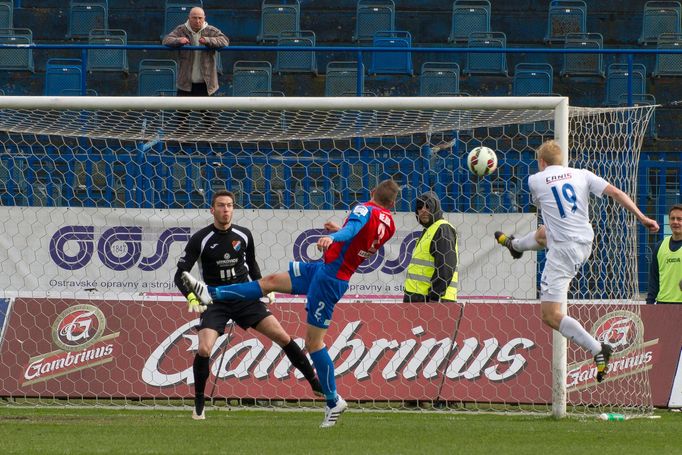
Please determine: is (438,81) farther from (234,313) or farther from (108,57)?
(234,313)

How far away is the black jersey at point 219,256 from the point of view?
31.8ft

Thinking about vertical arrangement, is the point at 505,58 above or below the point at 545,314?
above

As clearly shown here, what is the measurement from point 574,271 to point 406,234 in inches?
157

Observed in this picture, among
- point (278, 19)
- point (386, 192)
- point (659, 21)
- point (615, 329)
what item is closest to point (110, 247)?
point (386, 192)

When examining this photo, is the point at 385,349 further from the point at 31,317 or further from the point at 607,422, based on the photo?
the point at 31,317

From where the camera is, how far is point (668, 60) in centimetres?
1908

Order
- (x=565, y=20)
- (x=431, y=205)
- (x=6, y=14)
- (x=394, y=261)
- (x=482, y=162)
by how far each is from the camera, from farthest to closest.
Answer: (x=565, y=20)
(x=6, y=14)
(x=394, y=261)
(x=482, y=162)
(x=431, y=205)

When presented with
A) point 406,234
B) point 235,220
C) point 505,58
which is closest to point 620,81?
point 505,58

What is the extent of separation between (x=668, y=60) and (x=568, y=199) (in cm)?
1135

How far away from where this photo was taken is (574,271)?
891 centimetres

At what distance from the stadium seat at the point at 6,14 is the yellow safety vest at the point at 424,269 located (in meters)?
11.6

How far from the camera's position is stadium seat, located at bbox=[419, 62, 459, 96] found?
17969 mm

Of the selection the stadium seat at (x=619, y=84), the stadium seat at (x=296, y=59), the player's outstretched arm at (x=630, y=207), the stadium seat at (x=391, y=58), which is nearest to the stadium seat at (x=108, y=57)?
the stadium seat at (x=296, y=59)

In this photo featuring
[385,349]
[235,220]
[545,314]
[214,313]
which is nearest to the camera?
[545,314]
